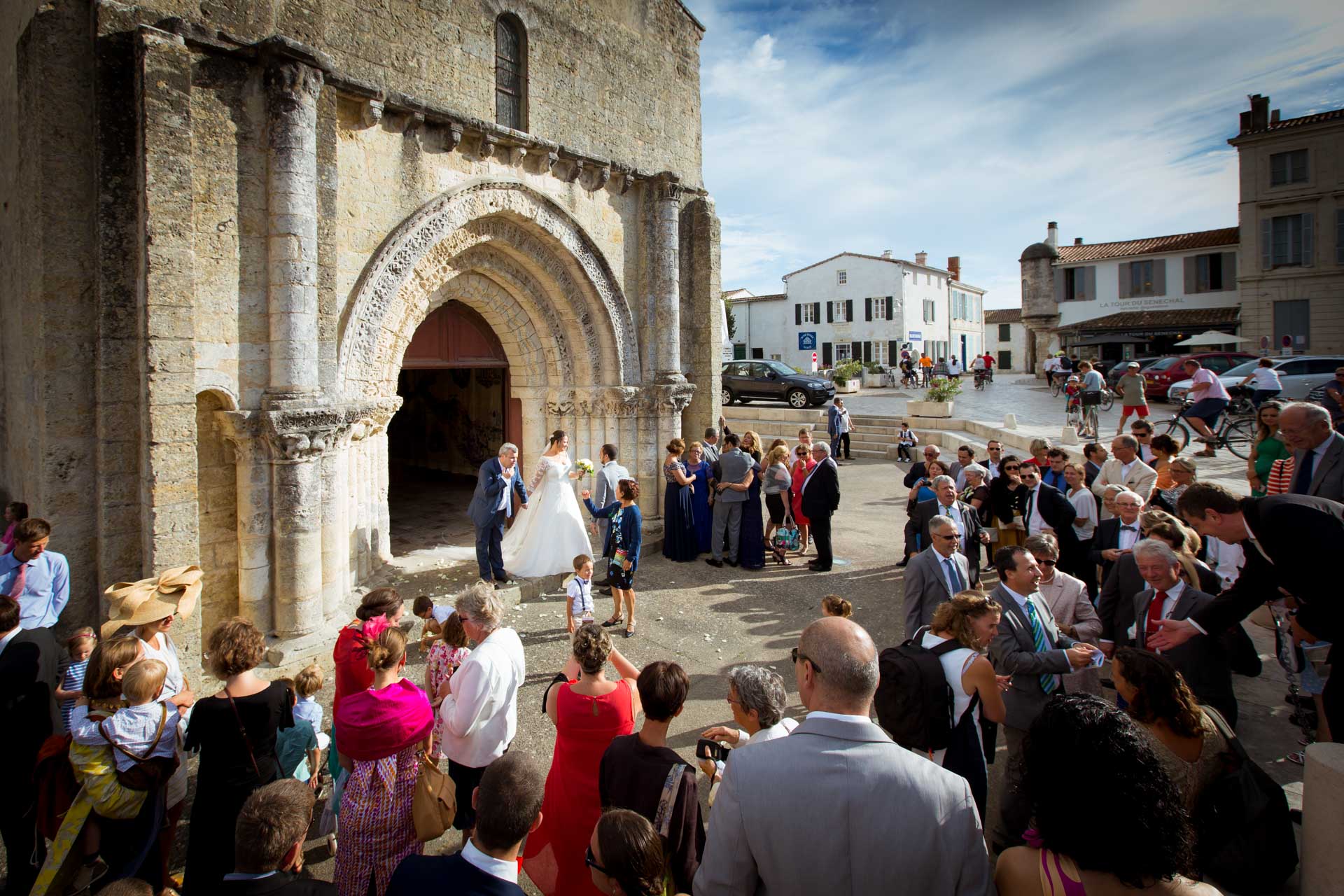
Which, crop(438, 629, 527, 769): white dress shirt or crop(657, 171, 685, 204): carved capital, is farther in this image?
crop(657, 171, 685, 204): carved capital

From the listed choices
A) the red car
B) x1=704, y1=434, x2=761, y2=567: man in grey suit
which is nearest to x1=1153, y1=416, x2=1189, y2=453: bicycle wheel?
the red car

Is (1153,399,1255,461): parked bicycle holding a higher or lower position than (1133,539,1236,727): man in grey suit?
higher

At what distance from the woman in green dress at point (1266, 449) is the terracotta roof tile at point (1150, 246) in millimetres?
28052

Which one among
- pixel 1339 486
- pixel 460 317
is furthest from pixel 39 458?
pixel 1339 486

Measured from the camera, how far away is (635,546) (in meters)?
6.75

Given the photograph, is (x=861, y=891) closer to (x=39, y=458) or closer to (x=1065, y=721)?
(x=1065, y=721)

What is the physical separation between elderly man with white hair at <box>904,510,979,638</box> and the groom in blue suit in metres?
4.07

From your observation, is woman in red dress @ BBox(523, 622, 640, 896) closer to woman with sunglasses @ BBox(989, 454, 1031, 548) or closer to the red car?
woman with sunglasses @ BBox(989, 454, 1031, 548)

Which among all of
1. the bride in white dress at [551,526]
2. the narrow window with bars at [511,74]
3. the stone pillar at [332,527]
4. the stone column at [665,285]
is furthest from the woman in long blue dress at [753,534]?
the narrow window with bars at [511,74]

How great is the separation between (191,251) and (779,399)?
57.2 ft

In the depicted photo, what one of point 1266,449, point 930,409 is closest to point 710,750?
point 1266,449

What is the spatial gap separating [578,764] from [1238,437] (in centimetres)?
1445

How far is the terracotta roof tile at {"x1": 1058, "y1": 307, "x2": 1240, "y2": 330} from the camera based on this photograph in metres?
28.8

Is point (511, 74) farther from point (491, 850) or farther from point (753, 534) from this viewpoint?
point (491, 850)
